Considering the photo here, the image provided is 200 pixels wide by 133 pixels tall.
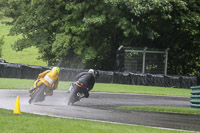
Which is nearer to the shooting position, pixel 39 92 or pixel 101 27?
pixel 39 92

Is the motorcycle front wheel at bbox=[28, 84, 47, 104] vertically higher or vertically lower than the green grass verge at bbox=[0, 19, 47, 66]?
higher

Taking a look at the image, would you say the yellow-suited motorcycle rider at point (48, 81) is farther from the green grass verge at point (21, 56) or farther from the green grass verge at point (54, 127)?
the green grass verge at point (21, 56)

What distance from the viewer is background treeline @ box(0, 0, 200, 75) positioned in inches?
Answer: 1273

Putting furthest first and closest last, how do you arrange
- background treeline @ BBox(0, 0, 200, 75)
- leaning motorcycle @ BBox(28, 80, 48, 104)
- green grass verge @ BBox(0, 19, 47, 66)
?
green grass verge @ BBox(0, 19, 47, 66)
background treeline @ BBox(0, 0, 200, 75)
leaning motorcycle @ BBox(28, 80, 48, 104)

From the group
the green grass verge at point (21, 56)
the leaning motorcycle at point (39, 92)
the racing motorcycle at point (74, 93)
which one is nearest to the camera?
the leaning motorcycle at point (39, 92)

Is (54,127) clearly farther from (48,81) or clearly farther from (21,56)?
(21,56)

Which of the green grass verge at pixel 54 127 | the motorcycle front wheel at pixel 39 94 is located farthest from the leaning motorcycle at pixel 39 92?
the green grass verge at pixel 54 127

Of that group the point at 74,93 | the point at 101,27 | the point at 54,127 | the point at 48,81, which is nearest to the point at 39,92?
the point at 48,81

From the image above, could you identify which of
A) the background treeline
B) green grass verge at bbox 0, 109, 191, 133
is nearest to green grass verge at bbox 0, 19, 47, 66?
the background treeline

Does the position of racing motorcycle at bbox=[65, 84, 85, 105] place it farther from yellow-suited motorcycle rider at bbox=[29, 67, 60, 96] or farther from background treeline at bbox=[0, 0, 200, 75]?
background treeline at bbox=[0, 0, 200, 75]

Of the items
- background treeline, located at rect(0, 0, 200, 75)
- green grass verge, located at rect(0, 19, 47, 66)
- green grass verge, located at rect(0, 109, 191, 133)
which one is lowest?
green grass verge, located at rect(0, 19, 47, 66)

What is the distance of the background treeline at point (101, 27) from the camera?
3234 centimetres

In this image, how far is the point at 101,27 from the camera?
3428cm

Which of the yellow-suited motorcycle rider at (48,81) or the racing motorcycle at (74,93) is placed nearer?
the yellow-suited motorcycle rider at (48,81)
